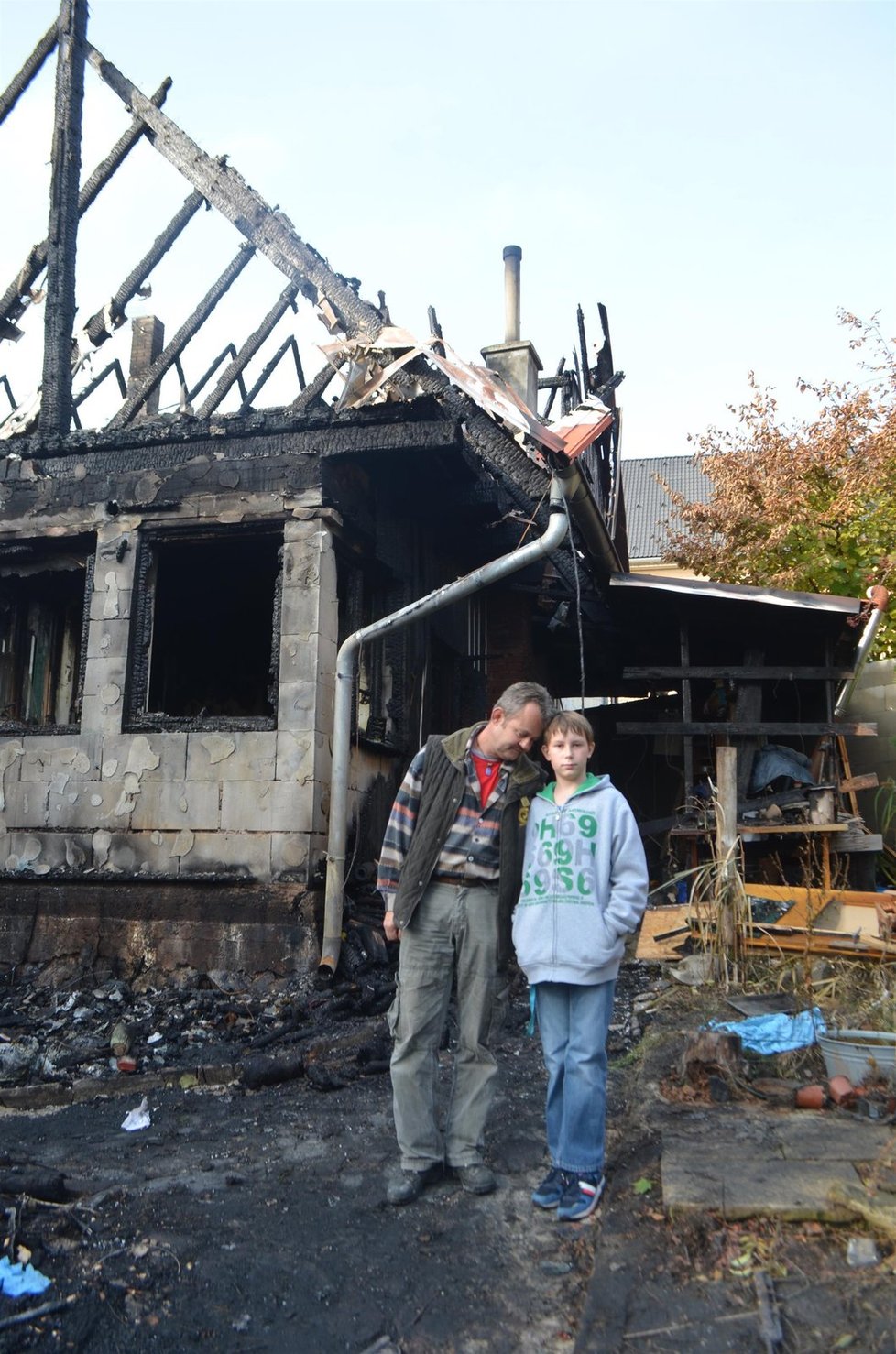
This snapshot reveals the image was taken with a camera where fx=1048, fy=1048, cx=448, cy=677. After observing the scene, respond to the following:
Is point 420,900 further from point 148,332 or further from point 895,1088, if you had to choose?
point 148,332

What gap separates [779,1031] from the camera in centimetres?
487

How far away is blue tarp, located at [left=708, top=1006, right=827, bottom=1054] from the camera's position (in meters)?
4.77

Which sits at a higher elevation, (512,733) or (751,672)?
(751,672)

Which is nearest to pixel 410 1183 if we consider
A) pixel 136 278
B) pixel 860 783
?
pixel 860 783

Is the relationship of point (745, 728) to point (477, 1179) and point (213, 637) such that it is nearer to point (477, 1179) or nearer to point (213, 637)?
point (213, 637)

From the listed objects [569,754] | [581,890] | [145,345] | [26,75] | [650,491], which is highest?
[650,491]

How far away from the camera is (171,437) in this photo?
8.19 meters

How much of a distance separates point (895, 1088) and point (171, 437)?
21.9ft

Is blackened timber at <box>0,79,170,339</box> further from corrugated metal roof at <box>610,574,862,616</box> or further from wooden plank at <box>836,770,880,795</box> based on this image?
wooden plank at <box>836,770,880,795</box>

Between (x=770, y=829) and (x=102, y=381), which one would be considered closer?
(x=770, y=829)

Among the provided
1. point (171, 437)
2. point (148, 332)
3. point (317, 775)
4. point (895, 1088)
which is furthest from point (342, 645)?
point (148, 332)

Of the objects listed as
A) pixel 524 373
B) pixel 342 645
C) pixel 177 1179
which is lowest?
pixel 177 1179

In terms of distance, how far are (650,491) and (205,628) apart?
20.7 metres

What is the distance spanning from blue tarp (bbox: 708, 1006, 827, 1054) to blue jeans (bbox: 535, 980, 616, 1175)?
1.40 meters
